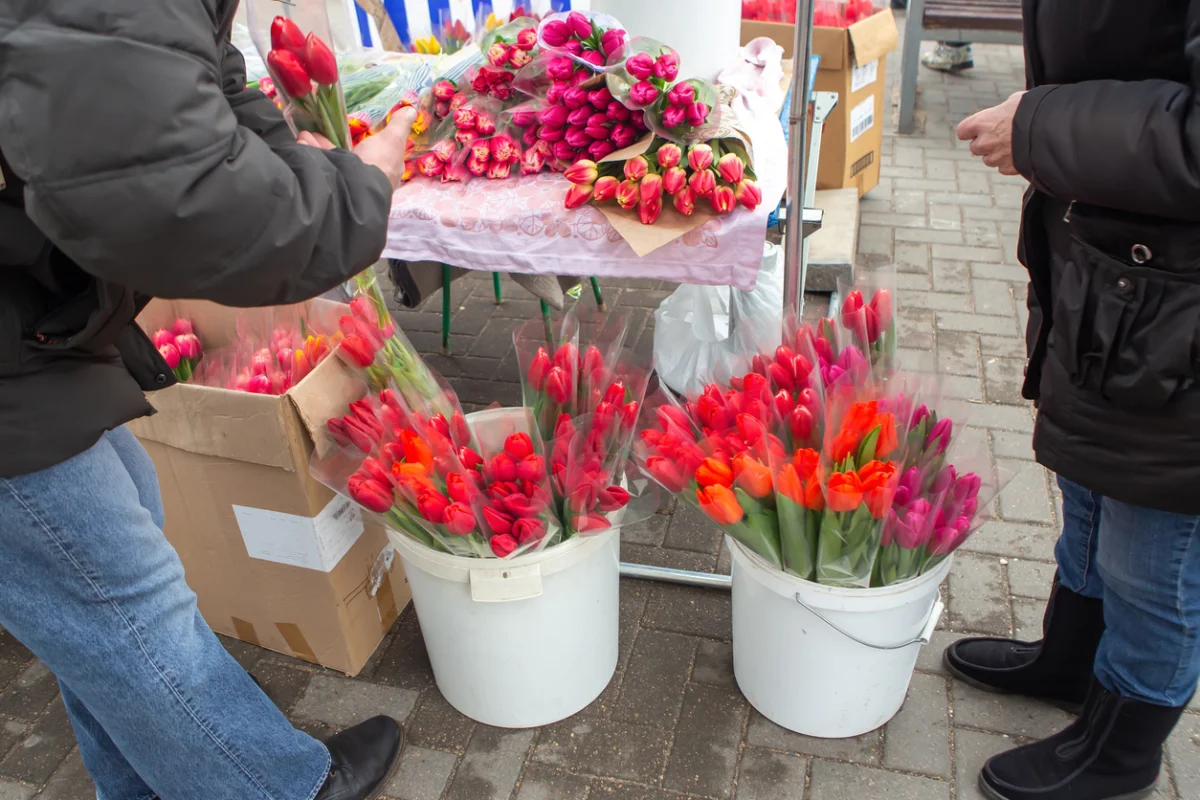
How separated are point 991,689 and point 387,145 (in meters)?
1.55

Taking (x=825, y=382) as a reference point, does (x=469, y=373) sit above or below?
below

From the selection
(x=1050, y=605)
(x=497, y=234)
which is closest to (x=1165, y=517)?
(x=1050, y=605)

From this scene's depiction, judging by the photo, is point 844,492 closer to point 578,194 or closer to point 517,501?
point 517,501

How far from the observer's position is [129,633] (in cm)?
123

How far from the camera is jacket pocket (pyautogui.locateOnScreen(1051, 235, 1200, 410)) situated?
1.13 metres

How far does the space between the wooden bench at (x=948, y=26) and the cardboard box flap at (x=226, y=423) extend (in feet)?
13.9

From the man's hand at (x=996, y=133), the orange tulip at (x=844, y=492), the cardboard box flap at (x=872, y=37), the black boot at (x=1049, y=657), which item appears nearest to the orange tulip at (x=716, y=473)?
the orange tulip at (x=844, y=492)

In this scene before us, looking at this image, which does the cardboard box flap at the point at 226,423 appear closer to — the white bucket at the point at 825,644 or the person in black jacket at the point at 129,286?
the person in black jacket at the point at 129,286

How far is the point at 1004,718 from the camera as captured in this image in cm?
180

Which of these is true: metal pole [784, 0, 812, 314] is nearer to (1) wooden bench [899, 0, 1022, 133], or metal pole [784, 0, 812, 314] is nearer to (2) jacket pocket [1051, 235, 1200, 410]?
(2) jacket pocket [1051, 235, 1200, 410]

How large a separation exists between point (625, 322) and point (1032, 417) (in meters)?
1.56

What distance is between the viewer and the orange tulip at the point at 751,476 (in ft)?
4.84

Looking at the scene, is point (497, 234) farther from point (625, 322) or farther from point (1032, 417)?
point (1032, 417)

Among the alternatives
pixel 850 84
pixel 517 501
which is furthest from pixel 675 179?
pixel 850 84
